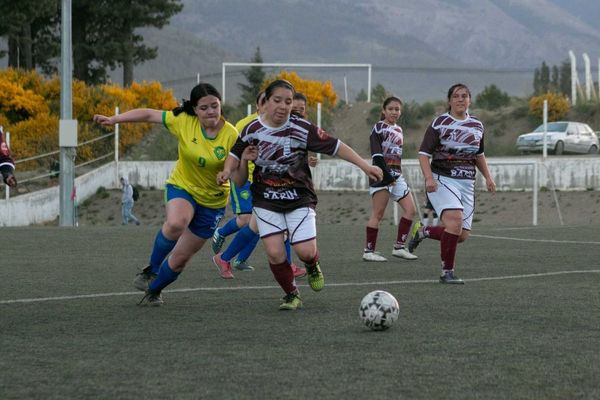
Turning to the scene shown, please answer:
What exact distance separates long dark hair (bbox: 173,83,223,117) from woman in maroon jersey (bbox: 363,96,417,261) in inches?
188

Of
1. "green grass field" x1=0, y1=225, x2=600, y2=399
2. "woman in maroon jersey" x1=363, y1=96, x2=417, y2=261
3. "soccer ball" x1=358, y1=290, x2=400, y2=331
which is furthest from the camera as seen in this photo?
"woman in maroon jersey" x1=363, y1=96, x2=417, y2=261

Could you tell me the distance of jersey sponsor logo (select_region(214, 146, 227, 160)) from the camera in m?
9.54

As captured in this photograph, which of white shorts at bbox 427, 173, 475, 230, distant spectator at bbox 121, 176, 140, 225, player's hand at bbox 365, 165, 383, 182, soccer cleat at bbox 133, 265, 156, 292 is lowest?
distant spectator at bbox 121, 176, 140, 225

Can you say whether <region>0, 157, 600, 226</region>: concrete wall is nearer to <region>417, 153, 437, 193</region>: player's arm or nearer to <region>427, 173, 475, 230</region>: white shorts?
<region>427, 173, 475, 230</region>: white shorts

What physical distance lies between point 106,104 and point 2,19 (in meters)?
6.13

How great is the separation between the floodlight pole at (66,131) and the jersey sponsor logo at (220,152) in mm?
18891

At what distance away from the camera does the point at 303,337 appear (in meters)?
7.68

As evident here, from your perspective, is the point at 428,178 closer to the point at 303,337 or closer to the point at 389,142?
the point at 389,142

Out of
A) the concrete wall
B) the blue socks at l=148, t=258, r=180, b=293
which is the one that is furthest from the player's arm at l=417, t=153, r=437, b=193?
the concrete wall

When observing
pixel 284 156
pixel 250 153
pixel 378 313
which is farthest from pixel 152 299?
pixel 378 313

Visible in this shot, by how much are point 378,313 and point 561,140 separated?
36.4 m

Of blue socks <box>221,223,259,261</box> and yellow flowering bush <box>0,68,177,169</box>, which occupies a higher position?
yellow flowering bush <box>0,68,177,169</box>

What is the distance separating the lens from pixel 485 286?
11055 millimetres

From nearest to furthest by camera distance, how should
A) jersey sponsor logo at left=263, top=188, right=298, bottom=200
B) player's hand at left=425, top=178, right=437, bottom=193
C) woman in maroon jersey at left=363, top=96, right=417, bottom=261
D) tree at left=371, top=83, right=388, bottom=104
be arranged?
jersey sponsor logo at left=263, top=188, right=298, bottom=200 → player's hand at left=425, top=178, right=437, bottom=193 → woman in maroon jersey at left=363, top=96, right=417, bottom=261 → tree at left=371, top=83, right=388, bottom=104
